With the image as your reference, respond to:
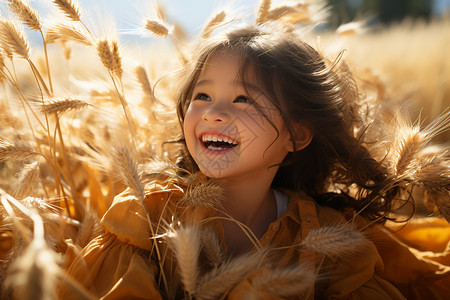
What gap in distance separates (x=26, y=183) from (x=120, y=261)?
0.44 m

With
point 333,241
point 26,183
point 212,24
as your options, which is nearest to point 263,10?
point 212,24

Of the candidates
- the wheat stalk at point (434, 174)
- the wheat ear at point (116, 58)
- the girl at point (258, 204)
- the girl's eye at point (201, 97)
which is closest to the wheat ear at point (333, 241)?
the girl at point (258, 204)

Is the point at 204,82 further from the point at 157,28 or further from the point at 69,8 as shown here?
the point at 69,8

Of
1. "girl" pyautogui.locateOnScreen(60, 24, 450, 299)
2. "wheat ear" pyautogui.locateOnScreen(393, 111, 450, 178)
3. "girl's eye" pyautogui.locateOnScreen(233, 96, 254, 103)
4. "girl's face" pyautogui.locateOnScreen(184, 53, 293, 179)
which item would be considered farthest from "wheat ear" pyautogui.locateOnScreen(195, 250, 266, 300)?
"wheat ear" pyautogui.locateOnScreen(393, 111, 450, 178)

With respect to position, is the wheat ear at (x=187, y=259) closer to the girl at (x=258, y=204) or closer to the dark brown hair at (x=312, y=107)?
the girl at (x=258, y=204)

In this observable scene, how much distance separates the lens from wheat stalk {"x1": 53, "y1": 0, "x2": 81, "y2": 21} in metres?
1.27

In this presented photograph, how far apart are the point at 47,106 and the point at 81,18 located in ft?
1.19

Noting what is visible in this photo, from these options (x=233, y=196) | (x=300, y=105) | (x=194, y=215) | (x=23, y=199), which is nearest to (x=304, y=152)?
(x=300, y=105)

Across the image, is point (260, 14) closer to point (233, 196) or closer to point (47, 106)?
point (233, 196)

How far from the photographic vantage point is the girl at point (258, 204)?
106 cm

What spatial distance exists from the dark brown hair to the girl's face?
0.04m

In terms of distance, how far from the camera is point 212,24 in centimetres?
172

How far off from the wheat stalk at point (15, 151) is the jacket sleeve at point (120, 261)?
13.9 inches

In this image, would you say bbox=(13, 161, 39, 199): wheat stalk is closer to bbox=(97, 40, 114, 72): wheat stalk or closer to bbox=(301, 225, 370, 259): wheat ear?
bbox=(97, 40, 114, 72): wheat stalk
